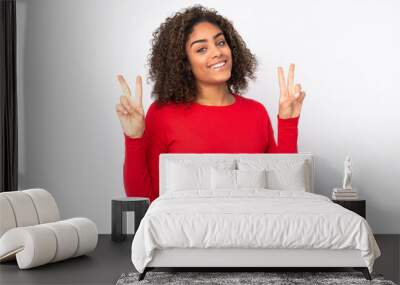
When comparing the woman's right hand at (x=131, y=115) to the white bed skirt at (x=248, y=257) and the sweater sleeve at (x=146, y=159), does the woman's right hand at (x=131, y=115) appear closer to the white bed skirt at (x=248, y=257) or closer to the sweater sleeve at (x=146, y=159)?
the sweater sleeve at (x=146, y=159)

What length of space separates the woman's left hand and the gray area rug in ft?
6.68

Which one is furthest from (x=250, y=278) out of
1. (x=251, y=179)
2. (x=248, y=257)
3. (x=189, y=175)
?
(x=189, y=175)

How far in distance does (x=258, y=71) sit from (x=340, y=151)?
3.84ft

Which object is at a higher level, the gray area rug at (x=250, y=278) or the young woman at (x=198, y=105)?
the young woman at (x=198, y=105)

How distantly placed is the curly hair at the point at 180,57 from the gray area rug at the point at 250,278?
2.13 m

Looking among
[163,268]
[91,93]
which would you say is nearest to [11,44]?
[91,93]

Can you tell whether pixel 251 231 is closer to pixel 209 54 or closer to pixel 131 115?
pixel 131 115

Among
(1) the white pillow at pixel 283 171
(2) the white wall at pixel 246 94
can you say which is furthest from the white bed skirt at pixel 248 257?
(2) the white wall at pixel 246 94

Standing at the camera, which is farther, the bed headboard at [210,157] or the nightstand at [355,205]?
the nightstand at [355,205]

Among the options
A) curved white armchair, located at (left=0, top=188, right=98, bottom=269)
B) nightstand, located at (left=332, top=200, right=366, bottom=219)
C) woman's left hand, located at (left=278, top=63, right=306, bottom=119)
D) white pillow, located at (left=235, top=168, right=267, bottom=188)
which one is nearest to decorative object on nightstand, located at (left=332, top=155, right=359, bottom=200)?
nightstand, located at (left=332, top=200, right=366, bottom=219)

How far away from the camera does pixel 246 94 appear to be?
7.35 m

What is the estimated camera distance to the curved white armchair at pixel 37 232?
206 inches

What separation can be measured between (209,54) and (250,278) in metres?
2.52

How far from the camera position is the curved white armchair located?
17.2 ft
